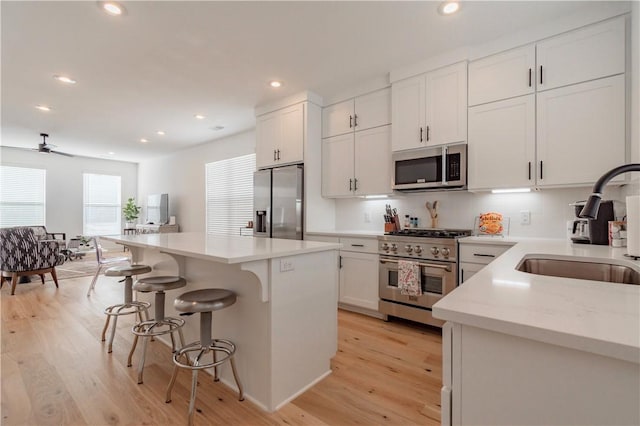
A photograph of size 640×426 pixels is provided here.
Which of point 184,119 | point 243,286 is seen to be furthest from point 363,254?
point 184,119

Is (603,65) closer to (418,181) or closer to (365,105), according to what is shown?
(418,181)

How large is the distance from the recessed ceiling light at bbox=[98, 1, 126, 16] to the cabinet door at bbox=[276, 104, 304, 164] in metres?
2.02

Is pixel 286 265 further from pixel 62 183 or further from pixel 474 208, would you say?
pixel 62 183

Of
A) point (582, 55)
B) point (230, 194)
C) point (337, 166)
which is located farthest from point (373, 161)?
point (230, 194)

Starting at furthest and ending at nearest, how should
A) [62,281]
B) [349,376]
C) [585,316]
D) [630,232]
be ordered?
[62,281]
[349,376]
[630,232]
[585,316]

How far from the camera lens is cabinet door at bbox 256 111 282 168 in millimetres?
4148

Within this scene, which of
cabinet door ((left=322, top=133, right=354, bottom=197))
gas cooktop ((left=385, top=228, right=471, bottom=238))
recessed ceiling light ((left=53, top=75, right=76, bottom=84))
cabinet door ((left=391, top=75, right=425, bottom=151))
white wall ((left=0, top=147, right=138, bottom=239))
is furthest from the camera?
white wall ((left=0, top=147, right=138, bottom=239))

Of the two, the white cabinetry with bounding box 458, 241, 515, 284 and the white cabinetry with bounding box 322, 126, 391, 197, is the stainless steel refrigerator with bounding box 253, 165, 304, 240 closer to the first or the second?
the white cabinetry with bounding box 322, 126, 391, 197

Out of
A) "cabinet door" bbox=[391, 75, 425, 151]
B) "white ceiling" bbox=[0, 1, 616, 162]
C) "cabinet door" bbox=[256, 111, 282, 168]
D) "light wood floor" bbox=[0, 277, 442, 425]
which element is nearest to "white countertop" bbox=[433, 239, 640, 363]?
"light wood floor" bbox=[0, 277, 442, 425]

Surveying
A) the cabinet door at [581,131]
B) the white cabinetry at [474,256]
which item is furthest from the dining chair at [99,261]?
the cabinet door at [581,131]

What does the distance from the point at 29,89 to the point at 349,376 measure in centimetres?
483

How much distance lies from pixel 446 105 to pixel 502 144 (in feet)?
2.10

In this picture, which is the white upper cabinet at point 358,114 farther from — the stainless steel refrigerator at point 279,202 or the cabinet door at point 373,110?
the stainless steel refrigerator at point 279,202

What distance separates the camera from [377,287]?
317cm
